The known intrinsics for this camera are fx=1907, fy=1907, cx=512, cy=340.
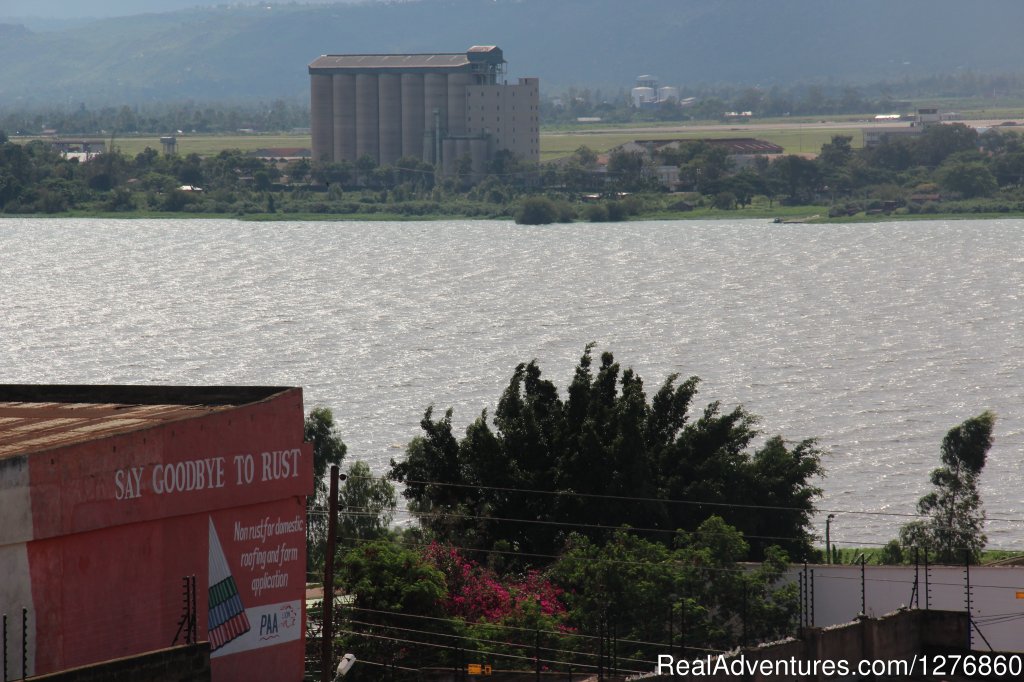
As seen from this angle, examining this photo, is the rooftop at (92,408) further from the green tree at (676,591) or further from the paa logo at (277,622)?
the green tree at (676,591)

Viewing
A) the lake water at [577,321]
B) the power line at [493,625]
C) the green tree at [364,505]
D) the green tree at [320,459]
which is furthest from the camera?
the lake water at [577,321]

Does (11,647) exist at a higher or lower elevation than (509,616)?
Result: higher

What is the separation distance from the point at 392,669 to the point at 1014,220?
174814mm

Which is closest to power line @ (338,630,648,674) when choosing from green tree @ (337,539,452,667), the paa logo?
green tree @ (337,539,452,667)

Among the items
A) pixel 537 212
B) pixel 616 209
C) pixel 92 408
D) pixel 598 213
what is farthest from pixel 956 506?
pixel 616 209

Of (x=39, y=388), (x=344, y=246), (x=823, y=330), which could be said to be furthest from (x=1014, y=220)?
(x=39, y=388)

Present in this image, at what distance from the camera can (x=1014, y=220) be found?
19625 cm

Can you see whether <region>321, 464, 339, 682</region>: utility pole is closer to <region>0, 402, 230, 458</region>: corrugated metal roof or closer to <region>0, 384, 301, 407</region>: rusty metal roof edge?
<region>0, 402, 230, 458</region>: corrugated metal roof

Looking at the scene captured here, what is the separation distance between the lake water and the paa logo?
28.1m

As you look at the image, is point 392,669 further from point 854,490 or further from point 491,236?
point 491,236

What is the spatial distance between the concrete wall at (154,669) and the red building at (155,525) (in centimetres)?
131

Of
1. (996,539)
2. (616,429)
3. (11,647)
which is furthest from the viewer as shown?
(996,539)

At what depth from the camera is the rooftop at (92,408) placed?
23609mm

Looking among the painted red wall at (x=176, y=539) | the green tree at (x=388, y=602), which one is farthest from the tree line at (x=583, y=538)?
the painted red wall at (x=176, y=539)
